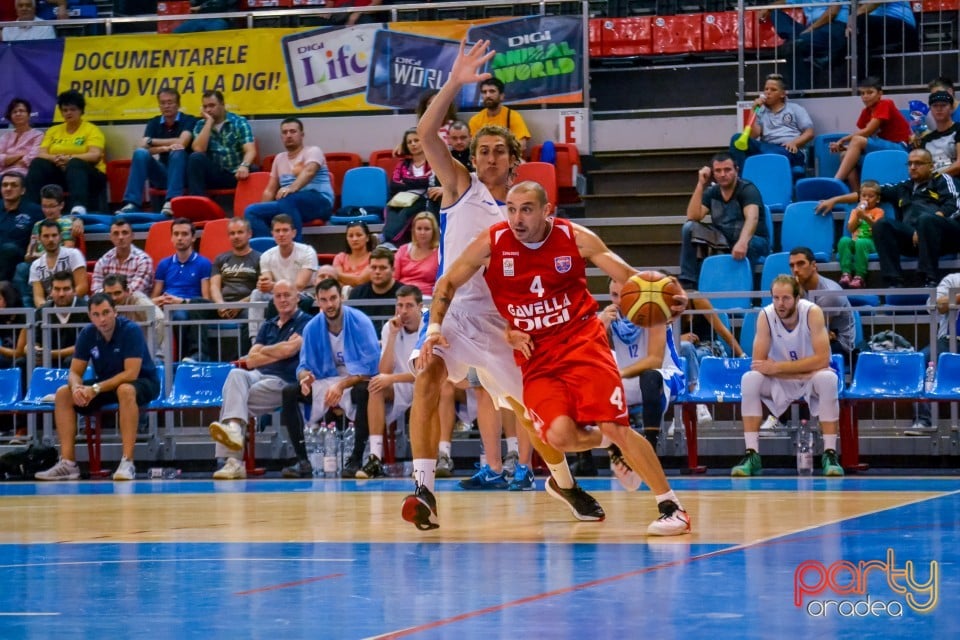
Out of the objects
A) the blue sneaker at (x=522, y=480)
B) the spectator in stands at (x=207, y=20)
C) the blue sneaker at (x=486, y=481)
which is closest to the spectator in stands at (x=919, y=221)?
the blue sneaker at (x=522, y=480)

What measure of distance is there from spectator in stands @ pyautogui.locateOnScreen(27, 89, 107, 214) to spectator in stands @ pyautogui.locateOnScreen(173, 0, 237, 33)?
5.22ft

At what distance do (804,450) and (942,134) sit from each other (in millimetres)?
3890

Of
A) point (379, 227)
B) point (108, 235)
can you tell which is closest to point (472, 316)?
point (379, 227)

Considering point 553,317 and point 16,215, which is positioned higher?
point 16,215

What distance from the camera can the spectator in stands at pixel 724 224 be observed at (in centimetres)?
1283

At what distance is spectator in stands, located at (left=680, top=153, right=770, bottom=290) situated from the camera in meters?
12.8

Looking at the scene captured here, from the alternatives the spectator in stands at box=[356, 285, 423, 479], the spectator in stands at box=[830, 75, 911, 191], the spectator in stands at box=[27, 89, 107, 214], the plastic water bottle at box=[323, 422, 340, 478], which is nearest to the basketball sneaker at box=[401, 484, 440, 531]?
the spectator in stands at box=[356, 285, 423, 479]

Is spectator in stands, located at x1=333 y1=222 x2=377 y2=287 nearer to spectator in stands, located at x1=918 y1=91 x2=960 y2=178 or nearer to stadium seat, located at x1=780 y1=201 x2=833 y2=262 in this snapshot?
stadium seat, located at x1=780 y1=201 x2=833 y2=262

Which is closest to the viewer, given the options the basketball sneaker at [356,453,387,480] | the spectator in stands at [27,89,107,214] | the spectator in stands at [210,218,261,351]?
the basketball sneaker at [356,453,387,480]

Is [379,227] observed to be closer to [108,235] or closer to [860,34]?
[108,235]

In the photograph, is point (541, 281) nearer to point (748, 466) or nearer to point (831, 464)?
point (748, 466)

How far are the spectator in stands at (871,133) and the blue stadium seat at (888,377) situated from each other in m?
3.16

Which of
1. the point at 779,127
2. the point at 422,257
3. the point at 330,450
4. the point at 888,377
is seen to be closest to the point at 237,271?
the point at 422,257

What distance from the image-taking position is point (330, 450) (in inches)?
470
